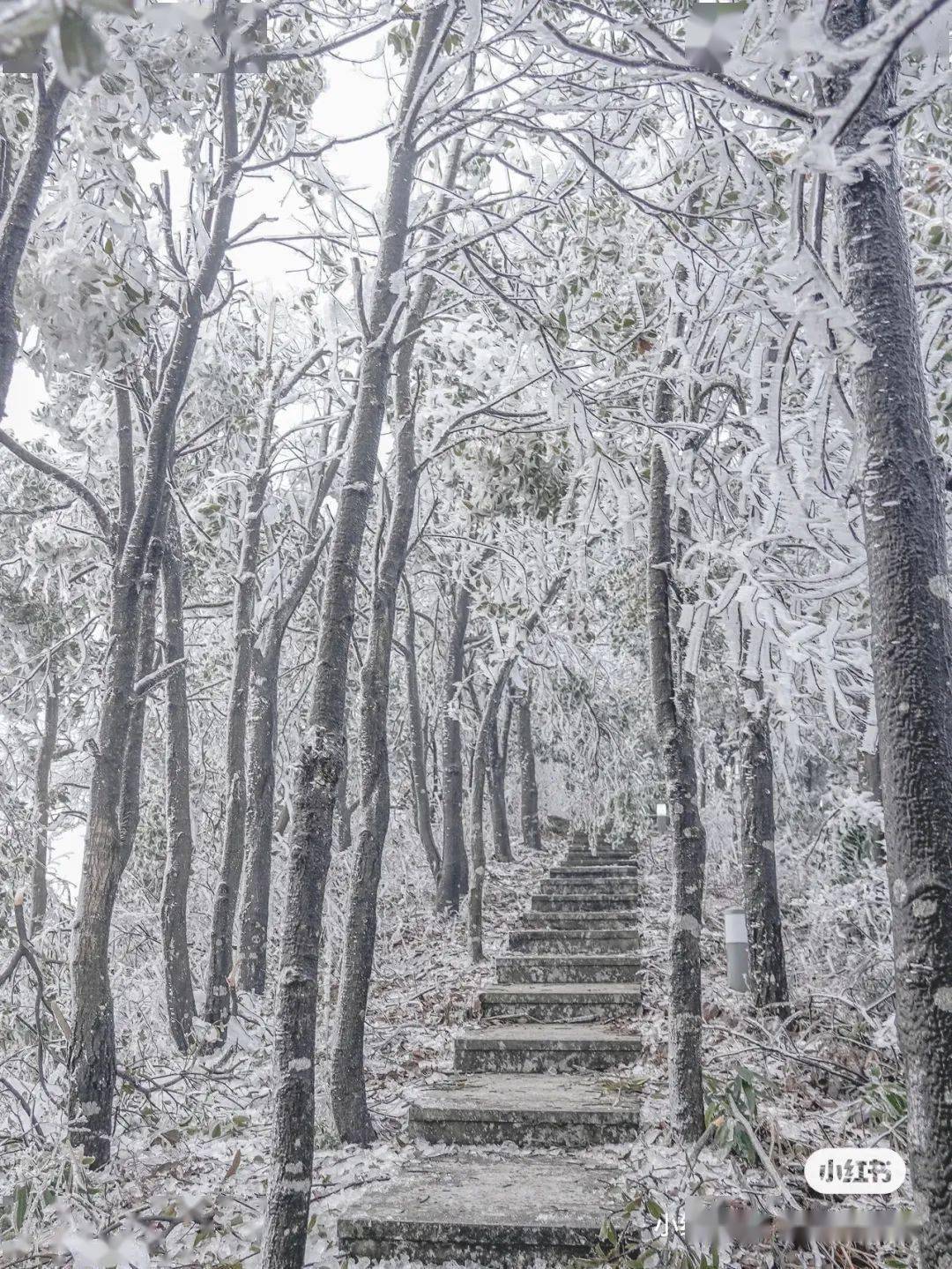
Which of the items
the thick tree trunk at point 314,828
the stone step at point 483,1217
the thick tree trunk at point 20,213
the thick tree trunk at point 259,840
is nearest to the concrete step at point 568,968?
the thick tree trunk at point 259,840

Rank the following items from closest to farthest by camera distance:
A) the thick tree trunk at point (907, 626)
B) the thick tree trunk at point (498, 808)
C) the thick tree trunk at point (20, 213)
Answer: the thick tree trunk at point (907, 626) → the thick tree trunk at point (20, 213) → the thick tree trunk at point (498, 808)

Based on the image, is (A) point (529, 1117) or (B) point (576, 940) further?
(B) point (576, 940)

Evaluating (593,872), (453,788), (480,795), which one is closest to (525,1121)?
(480,795)

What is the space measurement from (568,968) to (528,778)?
10.1 meters

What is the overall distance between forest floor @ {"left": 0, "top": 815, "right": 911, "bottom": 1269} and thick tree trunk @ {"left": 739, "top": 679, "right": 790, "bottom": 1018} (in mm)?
272

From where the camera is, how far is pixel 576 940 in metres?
9.51

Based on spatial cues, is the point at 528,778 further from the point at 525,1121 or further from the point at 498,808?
the point at 525,1121

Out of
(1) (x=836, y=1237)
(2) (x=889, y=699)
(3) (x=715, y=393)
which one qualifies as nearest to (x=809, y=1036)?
(1) (x=836, y=1237)

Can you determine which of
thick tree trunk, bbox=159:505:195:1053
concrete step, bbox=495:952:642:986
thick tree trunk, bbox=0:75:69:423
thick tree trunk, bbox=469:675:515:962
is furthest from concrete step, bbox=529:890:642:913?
thick tree trunk, bbox=0:75:69:423

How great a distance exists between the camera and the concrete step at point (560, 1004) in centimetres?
757

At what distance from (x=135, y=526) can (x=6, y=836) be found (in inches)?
95.9

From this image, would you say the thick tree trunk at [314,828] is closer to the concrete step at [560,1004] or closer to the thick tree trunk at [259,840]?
the concrete step at [560,1004]

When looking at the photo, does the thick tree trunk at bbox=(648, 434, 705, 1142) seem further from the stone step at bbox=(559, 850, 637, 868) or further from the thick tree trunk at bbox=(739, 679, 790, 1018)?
the stone step at bbox=(559, 850, 637, 868)

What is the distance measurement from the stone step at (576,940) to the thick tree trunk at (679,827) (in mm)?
4240
